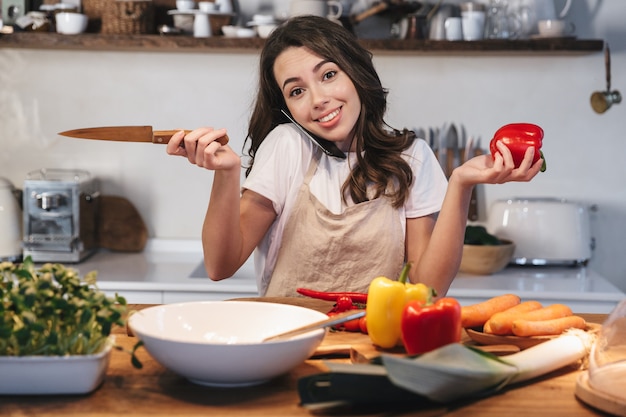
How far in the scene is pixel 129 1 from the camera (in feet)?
11.0

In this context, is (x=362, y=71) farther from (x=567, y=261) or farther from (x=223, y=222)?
(x=567, y=261)

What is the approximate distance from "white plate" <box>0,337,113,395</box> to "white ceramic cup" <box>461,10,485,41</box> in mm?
2387

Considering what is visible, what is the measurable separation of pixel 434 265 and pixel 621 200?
Answer: 1.77m

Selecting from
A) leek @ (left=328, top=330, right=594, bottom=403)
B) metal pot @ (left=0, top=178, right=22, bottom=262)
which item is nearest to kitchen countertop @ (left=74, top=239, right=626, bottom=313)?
metal pot @ (left=0, top=178, right=22, bottom=262)

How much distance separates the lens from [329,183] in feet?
7.41

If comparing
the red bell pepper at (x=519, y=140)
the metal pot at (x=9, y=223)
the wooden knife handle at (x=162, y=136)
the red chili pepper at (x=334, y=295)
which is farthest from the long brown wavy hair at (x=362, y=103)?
the metal pot at (x=9, y=223)

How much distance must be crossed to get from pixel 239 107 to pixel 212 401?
238 centimetres

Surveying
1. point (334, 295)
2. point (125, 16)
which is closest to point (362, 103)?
point (334, 295)

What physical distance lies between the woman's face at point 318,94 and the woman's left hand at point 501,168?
0.49 metres

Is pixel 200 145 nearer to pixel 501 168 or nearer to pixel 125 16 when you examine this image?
pixel 501 168

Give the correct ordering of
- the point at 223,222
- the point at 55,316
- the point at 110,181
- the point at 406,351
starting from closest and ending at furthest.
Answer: the point at 55,316 → the point at 406,351 → the point at 223,222 → the point at 110,181

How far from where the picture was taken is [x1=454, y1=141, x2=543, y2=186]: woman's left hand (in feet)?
5.40

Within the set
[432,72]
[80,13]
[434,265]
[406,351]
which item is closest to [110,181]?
[80,13]

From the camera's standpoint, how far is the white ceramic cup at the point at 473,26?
331 centimetres
